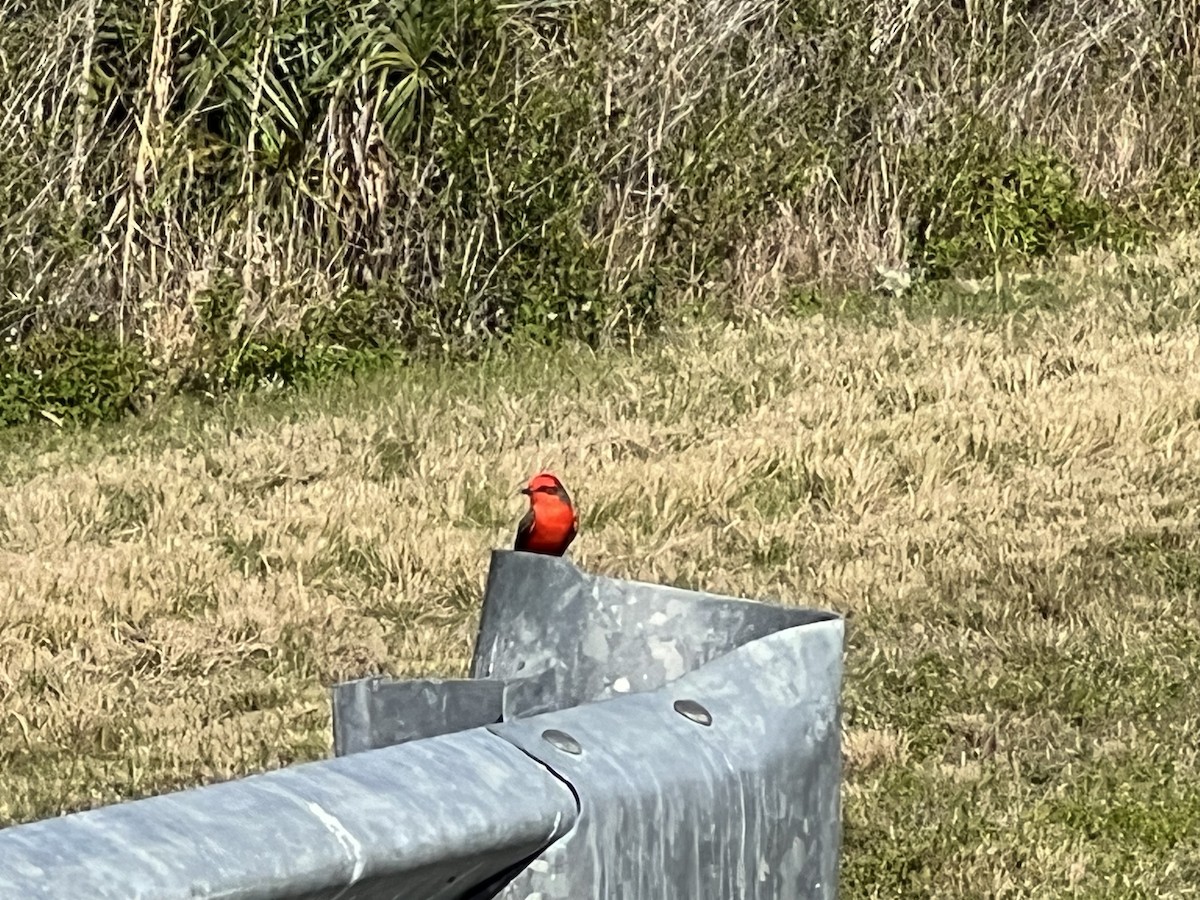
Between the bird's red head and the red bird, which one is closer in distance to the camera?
the red bird

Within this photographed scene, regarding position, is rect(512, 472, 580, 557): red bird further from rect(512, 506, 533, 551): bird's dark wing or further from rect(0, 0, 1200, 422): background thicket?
rect(0, 0, 1200, 422): background thicket

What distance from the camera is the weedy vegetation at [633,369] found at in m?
5.75

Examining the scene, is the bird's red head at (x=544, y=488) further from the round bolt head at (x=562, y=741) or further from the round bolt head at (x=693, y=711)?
the round bolt head at (x=562, y=741)

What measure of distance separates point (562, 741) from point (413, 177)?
830 cm

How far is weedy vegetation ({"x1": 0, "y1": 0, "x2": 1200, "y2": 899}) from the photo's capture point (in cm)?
575

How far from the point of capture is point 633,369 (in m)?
9.62

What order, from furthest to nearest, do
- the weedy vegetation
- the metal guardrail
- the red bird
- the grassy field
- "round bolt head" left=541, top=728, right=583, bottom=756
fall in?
the red bird, the weedy vegetation, the grassy field, "round bolt head" left=541, top=728, right=583, bottom=756, the metal guardrail

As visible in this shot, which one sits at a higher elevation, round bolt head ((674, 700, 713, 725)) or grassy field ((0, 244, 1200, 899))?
round bolt head ((674, 700, 713, 725))

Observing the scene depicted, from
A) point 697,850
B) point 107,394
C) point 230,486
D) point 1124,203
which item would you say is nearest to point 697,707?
point 697,850

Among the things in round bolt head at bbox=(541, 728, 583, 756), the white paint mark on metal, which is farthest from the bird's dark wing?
the white paint mark on metal

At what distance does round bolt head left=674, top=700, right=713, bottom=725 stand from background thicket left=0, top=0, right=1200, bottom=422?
7.50m

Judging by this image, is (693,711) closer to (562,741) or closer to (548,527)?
(562,741)

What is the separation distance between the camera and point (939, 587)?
22.1 feet

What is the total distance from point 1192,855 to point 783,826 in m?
2.63
